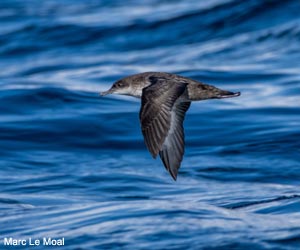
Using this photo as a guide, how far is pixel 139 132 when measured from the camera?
13.8 metres

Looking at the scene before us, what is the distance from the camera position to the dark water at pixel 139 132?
9.38 meters

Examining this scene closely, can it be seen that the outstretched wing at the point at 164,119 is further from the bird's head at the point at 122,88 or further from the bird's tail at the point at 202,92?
the bird's head at the point at 122,88

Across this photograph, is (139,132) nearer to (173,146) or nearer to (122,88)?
(122,88)

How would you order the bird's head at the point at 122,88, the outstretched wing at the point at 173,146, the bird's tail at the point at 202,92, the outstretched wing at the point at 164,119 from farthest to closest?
the bird's head at the point at 122,88 → the bird's tail at the point at 202,92 → the outstretched wing at the point at 173,146 → the outstretched wing at the point at 164,119

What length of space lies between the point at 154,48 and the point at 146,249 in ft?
37.7

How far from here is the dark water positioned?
30.8 ft

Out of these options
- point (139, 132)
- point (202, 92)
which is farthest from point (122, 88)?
point (139, 132)

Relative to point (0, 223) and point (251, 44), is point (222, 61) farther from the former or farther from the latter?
point (0, 223)

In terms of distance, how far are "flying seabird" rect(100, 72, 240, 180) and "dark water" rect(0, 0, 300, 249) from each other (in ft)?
2.86

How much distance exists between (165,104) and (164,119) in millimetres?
120

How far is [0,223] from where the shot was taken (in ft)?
32.6

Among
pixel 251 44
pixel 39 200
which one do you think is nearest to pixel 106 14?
pixel 251 44

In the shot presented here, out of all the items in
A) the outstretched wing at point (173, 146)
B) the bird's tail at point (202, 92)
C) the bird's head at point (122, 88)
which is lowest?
the outstretched wing at point (173, 146)

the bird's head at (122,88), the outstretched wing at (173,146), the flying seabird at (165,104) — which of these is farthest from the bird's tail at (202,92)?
the bird's head at (122,88)
